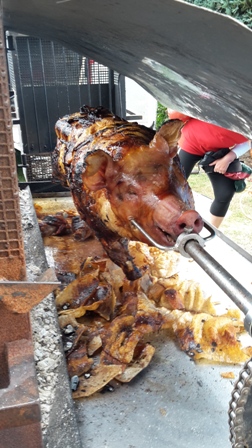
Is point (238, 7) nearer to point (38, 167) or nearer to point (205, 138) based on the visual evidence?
point (205, 138)

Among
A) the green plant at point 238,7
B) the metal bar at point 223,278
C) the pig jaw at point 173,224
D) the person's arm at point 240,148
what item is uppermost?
the green plant at point 238,7

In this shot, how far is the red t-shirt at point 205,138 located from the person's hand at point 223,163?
0.45 feet

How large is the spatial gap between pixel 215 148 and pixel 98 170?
80.0 inches

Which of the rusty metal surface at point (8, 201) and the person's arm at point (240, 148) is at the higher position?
the rusty metal surface at point (8, 201)

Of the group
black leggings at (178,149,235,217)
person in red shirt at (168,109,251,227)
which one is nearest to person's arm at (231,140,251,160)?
person in red shirt at (168,109,251,227)

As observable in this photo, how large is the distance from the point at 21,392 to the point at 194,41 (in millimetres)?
1296

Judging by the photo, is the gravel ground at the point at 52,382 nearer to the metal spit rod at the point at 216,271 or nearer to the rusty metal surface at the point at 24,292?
the rusty metal surface at the point at 24,292

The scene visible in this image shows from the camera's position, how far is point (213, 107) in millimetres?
1949

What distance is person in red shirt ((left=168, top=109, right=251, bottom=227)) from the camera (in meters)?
3.67

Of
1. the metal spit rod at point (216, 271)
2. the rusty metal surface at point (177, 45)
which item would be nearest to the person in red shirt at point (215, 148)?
the rusty metal surface at point (177, 45)

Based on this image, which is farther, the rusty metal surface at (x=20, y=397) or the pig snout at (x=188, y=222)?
the pig snout at (x=188, y=222)

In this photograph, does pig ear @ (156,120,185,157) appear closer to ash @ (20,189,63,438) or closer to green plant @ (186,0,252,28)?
ash @ (20,189,63,438)

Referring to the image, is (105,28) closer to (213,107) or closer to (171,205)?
(213,107)

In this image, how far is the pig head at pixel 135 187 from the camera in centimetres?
201
